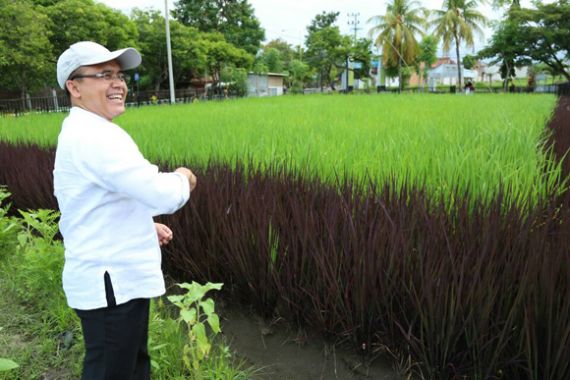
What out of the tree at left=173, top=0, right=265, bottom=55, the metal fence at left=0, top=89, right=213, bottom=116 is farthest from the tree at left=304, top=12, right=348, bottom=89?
the metal fence at left=0, top=89, right=213, bottom=116

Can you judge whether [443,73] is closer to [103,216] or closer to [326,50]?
[326,50]

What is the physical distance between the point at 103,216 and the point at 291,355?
104 centimetres

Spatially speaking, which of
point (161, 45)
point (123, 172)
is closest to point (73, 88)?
point (123, 172)

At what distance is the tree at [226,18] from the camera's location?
3797 cm

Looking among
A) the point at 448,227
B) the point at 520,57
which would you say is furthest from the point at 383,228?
the point at 520,57

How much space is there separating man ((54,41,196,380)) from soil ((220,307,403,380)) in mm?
695

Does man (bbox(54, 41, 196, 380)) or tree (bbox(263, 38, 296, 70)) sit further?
tree (bbox(263, 38, 296, 70))

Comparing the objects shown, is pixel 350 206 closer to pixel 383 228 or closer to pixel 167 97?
pixel 383 228

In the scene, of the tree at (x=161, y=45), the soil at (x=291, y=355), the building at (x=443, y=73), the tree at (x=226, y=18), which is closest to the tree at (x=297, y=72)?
the tree at (x=226, y=18)

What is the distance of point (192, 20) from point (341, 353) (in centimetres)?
4023

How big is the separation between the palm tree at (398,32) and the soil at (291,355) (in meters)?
42.1

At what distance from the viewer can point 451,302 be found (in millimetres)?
1525

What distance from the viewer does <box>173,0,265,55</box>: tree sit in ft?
125

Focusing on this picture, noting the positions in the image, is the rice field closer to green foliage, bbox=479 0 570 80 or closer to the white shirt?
the white shirt
